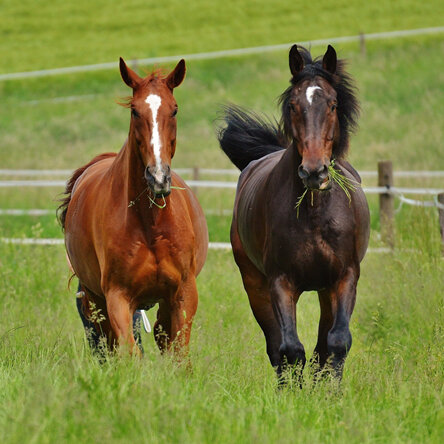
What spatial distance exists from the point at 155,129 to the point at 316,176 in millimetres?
1021

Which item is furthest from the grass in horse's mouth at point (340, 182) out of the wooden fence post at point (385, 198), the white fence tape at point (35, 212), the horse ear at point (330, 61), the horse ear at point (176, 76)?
the white fence tape at point (35, 212)

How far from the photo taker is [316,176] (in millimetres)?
5500

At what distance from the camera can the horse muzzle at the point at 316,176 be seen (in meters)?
5.50

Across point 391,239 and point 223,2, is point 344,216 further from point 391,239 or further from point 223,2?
point 223,2

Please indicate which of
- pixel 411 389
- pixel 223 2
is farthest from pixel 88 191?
pixel 223 2

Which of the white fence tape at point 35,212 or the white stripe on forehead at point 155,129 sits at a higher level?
the white stripe on forehead at point 155,129

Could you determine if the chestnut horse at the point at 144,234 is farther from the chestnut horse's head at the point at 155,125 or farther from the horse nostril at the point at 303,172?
the horse nostril at the point at 303,172

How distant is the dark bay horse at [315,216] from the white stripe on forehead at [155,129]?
0.86 m

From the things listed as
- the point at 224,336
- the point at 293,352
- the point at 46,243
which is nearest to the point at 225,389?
the point at 293,352

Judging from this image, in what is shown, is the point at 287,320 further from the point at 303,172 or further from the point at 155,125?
the point at 155,125

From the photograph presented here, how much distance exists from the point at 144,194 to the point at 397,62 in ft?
81.8

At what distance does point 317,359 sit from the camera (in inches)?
262

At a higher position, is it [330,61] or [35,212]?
[330,61]

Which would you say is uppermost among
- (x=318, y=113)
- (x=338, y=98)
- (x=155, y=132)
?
(x=338, y=98)
